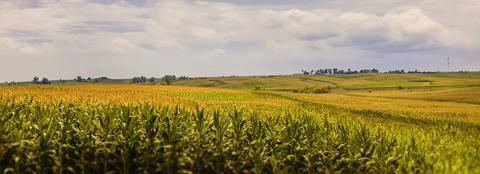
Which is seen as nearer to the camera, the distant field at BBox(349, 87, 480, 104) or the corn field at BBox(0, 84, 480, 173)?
the corn field at BBox(0, 84, 480, 173)

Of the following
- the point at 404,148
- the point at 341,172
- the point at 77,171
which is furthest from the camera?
the point at 404,148

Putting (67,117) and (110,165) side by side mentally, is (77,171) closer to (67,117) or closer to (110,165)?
(110,165)

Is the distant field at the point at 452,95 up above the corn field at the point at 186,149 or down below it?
below

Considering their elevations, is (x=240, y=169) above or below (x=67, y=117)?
below

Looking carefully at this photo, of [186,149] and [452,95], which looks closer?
[186,149]

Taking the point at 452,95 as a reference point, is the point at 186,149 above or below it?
above

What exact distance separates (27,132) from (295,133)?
5986mm

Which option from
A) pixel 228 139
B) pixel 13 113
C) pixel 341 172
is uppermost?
pixel 13 113

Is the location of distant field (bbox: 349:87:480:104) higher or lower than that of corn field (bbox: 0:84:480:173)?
lower

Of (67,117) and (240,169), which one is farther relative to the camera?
(67,117)

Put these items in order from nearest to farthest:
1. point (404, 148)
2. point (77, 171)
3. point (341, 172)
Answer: point (77, 171) < point (341, 172) < point (404, 148)

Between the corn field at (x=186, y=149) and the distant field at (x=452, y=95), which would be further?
the distant field at (x=452, y=95)

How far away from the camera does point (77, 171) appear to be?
10.0 m

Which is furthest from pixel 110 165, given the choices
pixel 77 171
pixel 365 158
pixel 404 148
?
pixel 404 148
